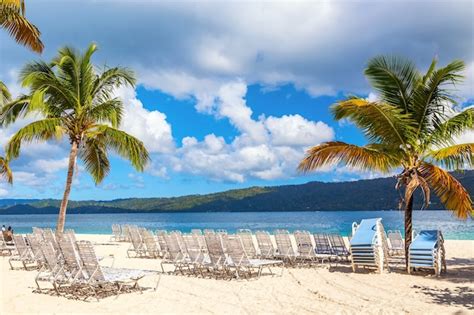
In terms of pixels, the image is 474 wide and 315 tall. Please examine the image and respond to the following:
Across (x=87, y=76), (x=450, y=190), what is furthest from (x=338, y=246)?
(x=87, y=76)

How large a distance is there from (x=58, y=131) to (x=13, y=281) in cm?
542

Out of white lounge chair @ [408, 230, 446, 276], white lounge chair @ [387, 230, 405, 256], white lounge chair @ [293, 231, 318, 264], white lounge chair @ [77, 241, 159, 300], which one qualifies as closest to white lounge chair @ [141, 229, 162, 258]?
white lounge chair @ [293, 231, 318, 264]

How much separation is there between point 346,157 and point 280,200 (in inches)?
5243

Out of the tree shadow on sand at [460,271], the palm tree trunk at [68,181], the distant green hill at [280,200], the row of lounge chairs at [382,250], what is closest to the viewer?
the tree shadow on sand at [460,271]

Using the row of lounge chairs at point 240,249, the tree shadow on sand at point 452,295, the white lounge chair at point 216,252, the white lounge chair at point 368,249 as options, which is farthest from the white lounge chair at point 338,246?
the white lounge chair at point 216,252

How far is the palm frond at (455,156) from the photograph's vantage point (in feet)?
35.5

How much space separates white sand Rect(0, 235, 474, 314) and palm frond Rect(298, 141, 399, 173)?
260cm

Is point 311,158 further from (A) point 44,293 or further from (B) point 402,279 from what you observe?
(A) point 44,293

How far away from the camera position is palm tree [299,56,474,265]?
11102 millimetres

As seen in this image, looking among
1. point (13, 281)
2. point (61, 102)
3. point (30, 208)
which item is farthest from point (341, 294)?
point (30, 208)

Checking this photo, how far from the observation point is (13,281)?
9.98m

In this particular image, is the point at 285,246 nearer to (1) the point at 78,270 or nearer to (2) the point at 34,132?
(1) the point at 78,270

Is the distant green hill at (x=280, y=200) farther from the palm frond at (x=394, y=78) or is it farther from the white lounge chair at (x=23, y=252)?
the white lounge chair at (x=23, y=252)

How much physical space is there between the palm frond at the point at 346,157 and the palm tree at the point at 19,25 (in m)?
6.44
